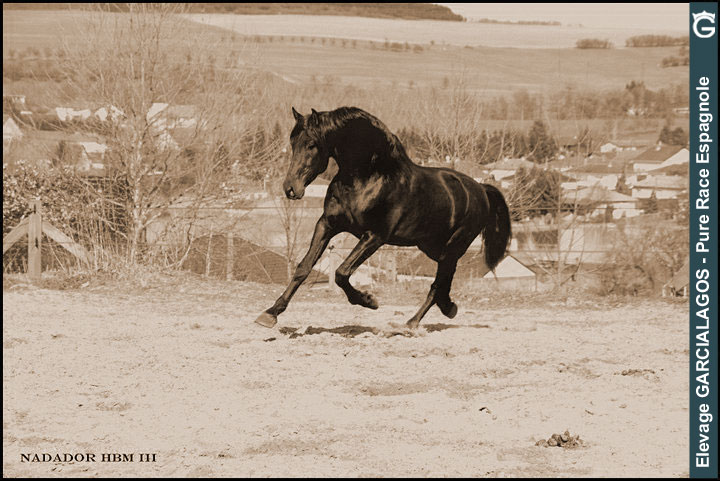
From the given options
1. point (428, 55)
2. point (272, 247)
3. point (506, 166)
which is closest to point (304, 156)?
point (272, 247)

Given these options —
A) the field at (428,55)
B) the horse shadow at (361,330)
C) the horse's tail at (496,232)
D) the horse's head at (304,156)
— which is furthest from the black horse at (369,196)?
the field at (428,55)

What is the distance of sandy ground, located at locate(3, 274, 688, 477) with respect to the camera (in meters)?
4.89

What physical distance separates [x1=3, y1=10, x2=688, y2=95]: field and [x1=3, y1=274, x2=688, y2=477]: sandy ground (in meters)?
27.7

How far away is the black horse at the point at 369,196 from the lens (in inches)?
258

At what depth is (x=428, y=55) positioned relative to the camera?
4794 cm

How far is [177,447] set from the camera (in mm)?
5086

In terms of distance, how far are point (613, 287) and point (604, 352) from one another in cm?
851

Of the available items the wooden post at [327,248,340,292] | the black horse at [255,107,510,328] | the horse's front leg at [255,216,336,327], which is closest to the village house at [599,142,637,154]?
the wooden post at [327,248,340,292]

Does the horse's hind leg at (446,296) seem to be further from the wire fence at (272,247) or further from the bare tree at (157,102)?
the bare tree at (157,102)

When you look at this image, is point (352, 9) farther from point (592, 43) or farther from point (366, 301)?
point (366, 301)

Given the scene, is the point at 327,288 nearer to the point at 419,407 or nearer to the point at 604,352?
the point at 604,352

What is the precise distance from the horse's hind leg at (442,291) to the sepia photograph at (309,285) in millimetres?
21

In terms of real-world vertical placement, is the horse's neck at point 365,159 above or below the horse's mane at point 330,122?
below

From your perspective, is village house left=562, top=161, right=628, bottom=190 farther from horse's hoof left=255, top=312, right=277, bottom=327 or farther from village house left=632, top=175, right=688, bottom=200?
horse's hoof left=255, top=312, right=277, bottom=327
